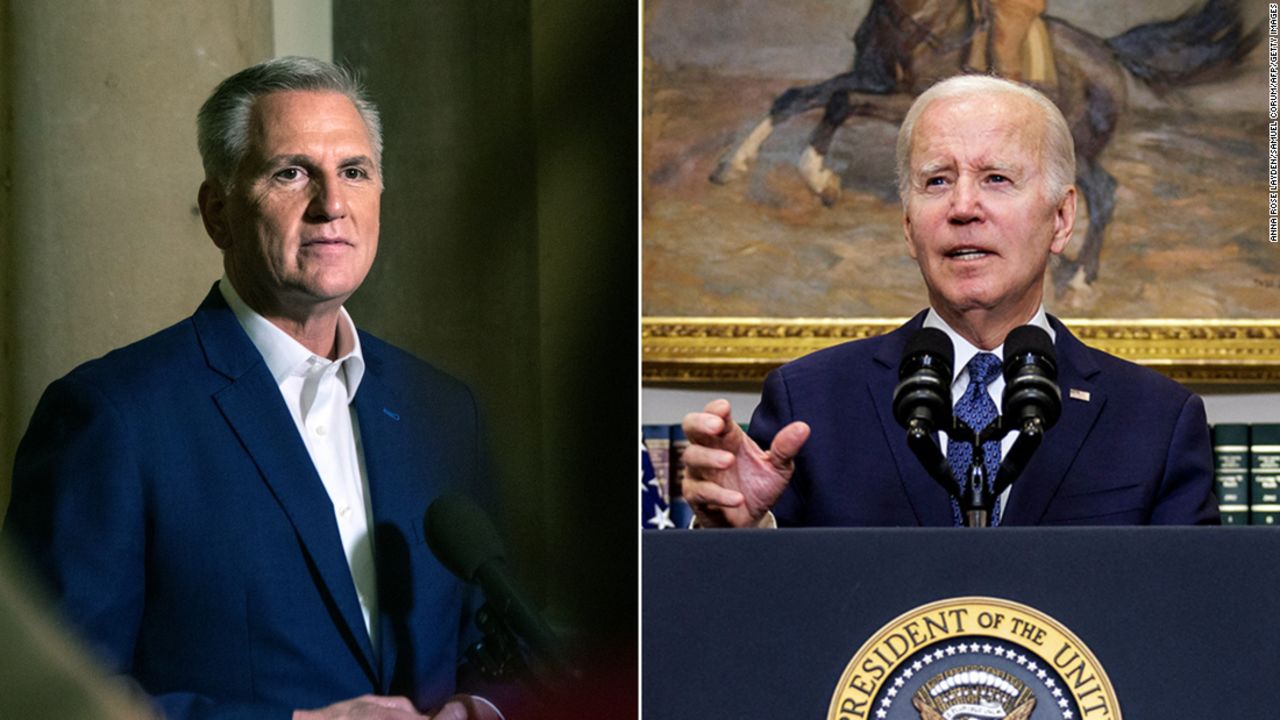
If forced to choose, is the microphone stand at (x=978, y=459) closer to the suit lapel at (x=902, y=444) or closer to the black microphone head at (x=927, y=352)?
the black microphone head at (x=927, y=352)

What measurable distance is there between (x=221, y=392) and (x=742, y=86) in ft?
11.5

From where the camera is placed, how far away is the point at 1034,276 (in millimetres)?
2549

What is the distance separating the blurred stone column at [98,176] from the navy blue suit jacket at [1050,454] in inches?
42.9

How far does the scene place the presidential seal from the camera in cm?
173

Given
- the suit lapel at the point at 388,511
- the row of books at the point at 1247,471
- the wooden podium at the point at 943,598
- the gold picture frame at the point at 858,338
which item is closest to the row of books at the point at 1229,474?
the row of books at the point at 1247,471

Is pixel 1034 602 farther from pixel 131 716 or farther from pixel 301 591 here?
pixel 131 716

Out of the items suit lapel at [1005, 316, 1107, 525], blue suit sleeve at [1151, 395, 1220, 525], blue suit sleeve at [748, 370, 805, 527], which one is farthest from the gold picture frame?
blue suit sleeve at [1151, 395, 1220, 525]

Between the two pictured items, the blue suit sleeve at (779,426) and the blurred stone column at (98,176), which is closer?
the blurred stone column at (98,176)

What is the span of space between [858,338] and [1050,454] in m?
2.35

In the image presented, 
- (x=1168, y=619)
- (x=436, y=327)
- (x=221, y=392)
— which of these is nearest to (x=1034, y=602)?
(x=1168, y=619)

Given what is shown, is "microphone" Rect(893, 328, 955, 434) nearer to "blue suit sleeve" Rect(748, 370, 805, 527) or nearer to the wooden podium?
the wooden podium

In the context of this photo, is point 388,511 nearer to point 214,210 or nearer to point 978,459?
point 214,210

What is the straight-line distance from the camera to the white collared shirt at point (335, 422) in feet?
5.29

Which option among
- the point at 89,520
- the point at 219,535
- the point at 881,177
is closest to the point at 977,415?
the point at 219,535
